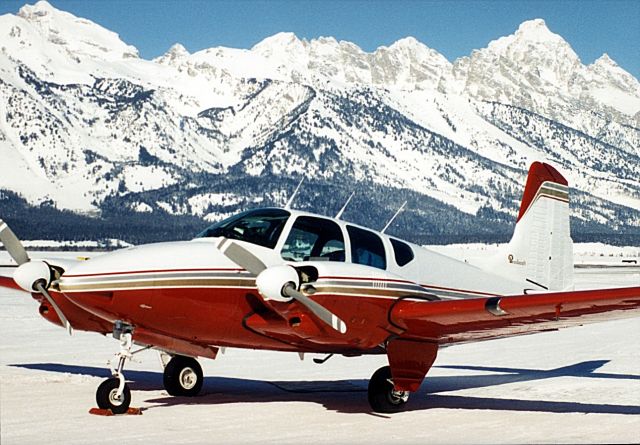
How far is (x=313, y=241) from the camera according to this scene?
1484 cm

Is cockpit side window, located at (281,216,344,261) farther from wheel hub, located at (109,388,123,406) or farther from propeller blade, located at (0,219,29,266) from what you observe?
propeller blade, located at (0,219,29,266)

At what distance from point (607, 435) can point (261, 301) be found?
521 centimetres

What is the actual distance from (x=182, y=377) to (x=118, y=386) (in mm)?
2418

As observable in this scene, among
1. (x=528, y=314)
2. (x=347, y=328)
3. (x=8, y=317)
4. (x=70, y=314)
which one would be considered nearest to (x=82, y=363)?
(x=70, y=314)

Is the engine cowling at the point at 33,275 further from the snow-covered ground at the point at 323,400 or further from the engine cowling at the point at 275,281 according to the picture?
the engine cowling at the point at 275,281

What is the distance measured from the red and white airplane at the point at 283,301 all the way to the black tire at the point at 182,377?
57 centimetres

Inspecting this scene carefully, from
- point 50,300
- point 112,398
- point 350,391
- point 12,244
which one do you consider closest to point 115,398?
point 112,398

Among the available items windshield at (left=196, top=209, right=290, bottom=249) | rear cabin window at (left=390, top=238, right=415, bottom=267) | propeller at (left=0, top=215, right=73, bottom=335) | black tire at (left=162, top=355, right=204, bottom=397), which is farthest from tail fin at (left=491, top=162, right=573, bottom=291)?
propeller at (left=0, top=215, right=73, bottom=335)

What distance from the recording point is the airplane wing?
13.4 metres

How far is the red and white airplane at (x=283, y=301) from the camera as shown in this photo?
44.7 feet

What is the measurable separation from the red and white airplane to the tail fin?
3.56 m

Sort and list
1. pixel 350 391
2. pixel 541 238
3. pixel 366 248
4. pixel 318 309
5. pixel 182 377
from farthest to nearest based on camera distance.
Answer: pixel 541 238 < pixel 350 391 < pixel 182 377 < pixel 366 248 < pixel 318 309

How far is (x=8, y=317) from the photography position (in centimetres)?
3375

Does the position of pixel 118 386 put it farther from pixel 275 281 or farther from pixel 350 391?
pixel 350 391
